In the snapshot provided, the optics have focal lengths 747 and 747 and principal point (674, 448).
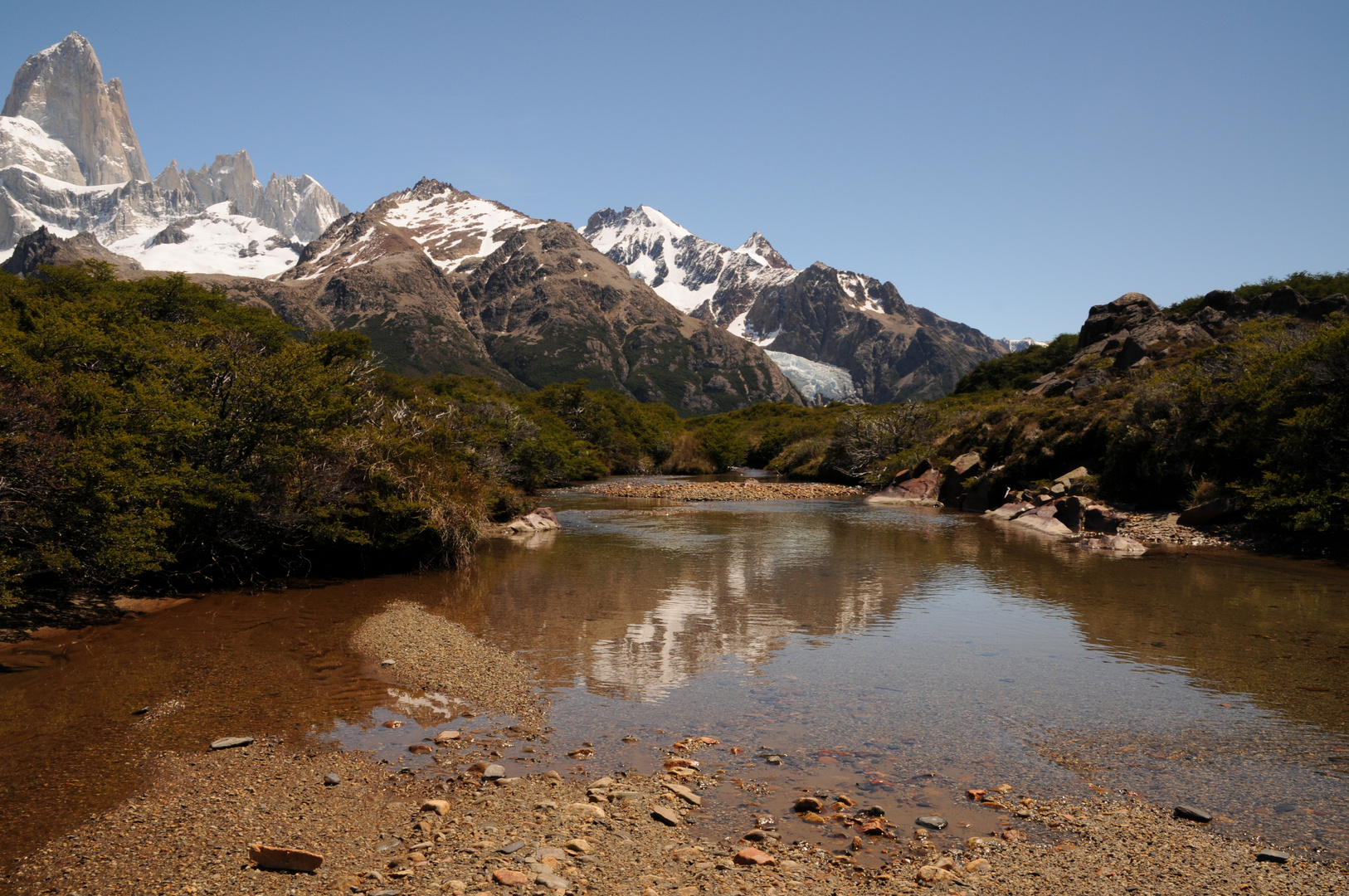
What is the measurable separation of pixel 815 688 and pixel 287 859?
9282 millimetres

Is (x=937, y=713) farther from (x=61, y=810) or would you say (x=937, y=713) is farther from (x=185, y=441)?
(x=185, y=441)

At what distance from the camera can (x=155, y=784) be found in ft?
30.9

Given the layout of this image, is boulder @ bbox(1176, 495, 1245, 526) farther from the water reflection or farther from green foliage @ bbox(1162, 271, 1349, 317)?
green foliage @ bbox(1162, 271, 1349, 317)

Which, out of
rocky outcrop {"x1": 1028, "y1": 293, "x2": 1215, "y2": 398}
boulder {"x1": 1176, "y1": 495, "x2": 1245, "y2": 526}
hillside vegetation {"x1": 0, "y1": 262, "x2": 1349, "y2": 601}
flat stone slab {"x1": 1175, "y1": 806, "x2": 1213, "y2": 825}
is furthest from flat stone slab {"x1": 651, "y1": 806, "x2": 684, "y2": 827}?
rocky outcrop {"x1": 1028, "y1": 293, "x2": 1215, "y2": 398}

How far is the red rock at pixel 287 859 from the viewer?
7.29 m

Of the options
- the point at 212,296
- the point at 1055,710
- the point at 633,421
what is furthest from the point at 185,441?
the point at 633,421

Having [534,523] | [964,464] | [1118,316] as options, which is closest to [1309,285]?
[1118,316]

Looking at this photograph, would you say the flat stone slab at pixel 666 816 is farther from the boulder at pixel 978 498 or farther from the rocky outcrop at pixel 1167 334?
the rocky outcrop at pixel 1167 334

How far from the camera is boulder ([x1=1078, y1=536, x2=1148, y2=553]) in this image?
31.0 m

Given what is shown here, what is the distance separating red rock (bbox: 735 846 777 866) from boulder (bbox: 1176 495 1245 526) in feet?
112

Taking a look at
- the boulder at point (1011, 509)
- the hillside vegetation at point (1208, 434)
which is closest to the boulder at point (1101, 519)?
the hillside vegetation at point (1208, 434)

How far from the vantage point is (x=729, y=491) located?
65125 millimetres

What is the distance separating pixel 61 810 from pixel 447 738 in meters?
4.48

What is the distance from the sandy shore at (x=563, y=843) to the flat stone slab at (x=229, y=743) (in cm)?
37
